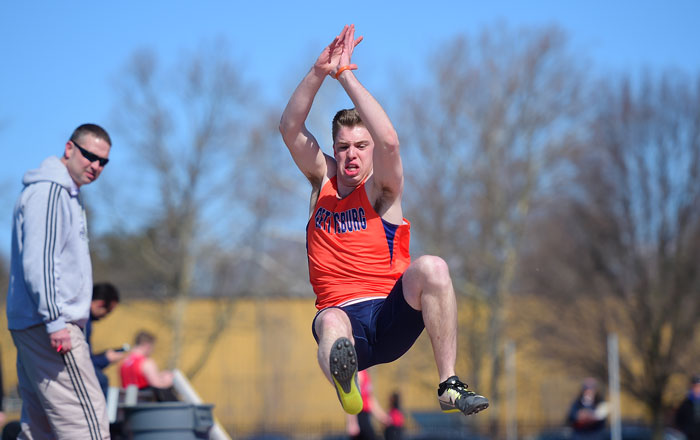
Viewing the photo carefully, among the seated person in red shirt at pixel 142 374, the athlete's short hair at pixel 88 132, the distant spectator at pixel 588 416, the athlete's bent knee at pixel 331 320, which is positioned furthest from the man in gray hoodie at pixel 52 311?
the distant spectator at pixel 588 416

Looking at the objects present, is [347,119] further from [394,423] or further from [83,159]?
[394,423]

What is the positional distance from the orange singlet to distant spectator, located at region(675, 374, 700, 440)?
8253 mm

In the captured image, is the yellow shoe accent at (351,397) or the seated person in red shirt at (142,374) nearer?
the yellow shoe accent at (351,397)

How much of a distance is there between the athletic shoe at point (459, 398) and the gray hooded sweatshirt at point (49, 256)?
7.63ft

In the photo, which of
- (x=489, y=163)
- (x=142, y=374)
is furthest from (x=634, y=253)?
(x=142, y=374)

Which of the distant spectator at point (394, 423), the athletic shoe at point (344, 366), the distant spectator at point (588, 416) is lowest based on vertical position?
the distant spectator at point (394, 423)

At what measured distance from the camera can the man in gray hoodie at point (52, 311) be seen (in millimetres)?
4945

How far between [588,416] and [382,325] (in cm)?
986

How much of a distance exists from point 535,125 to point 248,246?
9675 millimetres

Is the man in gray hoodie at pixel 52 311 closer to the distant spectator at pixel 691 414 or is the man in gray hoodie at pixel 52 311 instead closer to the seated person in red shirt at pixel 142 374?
the seated person in red shirt at pixel 142 374

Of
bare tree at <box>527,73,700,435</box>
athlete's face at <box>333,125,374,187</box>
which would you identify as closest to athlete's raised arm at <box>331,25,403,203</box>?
athlete's face at <box>333,125,374,187</box>

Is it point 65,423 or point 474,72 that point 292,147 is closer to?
point 65,423

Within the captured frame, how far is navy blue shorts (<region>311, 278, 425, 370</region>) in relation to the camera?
455 cm

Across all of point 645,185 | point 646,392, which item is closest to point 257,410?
point 646,392
